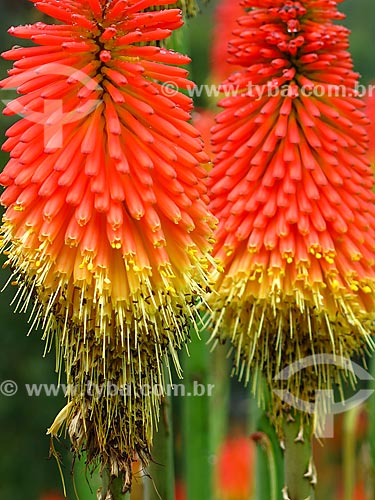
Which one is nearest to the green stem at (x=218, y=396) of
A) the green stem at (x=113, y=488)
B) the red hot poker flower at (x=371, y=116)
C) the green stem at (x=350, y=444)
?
the green stem at (x=350, y=444)

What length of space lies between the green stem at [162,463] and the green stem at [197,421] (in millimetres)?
315

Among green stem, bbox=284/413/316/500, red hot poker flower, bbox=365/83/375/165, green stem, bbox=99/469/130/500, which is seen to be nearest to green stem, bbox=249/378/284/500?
green stem, bbox=284/413/316/500

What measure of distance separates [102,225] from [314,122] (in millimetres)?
617

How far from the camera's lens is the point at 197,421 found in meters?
2.23

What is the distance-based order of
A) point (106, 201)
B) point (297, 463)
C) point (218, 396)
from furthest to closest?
1. point (218, 396)
2. point (297, 463)
3. point (106, 201)

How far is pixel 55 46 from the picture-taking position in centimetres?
156

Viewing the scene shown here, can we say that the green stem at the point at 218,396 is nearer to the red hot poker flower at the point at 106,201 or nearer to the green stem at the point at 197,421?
the green stem at the point at 197,421

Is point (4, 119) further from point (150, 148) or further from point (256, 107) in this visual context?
point (150, 148)

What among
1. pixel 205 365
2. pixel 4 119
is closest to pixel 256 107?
pixel 205 365

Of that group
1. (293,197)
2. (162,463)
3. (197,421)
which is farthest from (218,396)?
(293,197)

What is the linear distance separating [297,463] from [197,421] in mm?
309

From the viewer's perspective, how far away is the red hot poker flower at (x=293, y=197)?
1.86 meters

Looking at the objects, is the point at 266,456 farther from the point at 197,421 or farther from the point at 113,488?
the point at 113,488

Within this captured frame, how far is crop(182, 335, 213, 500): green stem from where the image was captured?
7.22 feet
